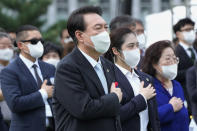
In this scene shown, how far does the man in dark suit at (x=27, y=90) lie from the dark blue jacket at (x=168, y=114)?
1287 mm

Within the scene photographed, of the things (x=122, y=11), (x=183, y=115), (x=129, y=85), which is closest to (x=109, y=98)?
(x=129, y=85)

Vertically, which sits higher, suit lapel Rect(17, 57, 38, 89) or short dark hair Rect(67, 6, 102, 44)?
short dark hair Rect(67, 6, 102, 44)

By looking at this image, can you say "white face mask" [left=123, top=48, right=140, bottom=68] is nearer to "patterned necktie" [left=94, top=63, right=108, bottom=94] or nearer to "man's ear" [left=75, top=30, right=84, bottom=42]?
"patterned necktie" [left=94, top=63, right=108, bottom=94]

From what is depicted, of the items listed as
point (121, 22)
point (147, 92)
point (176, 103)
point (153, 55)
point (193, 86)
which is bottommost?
point (193, 86)

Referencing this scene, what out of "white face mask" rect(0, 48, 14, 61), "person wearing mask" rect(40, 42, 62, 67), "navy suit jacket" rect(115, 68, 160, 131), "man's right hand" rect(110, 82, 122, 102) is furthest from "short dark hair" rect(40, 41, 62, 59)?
"man's right hand" rect(110, 82, 122, 102)

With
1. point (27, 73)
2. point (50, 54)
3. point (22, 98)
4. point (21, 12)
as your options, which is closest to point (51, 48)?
point (50, 54)

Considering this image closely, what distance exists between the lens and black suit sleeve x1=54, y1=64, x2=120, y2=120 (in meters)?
3.80

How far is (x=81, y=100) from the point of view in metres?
3.81

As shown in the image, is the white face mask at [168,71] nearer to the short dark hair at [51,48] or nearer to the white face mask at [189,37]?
the white face mask at [189,37]

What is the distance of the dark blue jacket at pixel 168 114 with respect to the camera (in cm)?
525

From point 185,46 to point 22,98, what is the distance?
11.4 feet

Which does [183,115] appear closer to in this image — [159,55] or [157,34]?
[159,55]

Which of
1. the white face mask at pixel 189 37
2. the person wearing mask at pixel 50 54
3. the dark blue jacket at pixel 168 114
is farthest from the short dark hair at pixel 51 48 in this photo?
Result: the dark blue jacket at pixel 168 114

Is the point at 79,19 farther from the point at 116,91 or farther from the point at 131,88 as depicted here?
the point at 131,88
